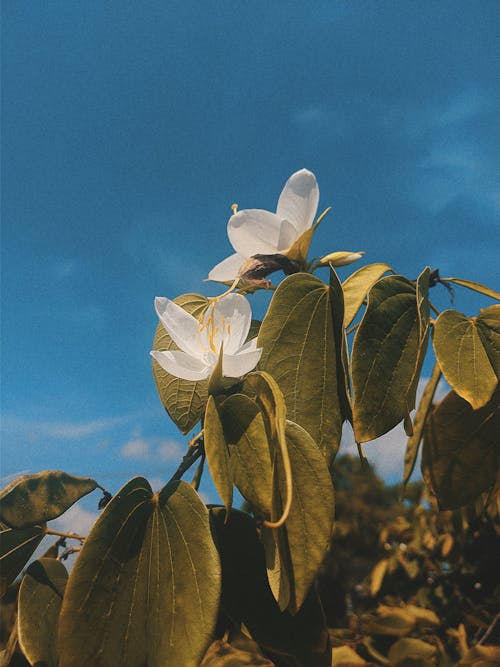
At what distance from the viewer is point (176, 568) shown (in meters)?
0.38

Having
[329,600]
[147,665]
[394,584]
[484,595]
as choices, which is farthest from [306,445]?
[329,600]

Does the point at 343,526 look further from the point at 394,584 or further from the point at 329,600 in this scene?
the point at 329,600

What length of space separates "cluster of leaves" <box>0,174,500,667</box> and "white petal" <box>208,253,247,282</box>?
6cm

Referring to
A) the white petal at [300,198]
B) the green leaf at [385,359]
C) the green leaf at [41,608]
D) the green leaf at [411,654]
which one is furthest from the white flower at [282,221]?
the green leaf at [411,654]

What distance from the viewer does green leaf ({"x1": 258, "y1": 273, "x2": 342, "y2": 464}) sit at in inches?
15.9

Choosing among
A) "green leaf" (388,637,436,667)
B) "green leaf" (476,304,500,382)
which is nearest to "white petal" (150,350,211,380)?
"green leaf" (476,304,500,382)

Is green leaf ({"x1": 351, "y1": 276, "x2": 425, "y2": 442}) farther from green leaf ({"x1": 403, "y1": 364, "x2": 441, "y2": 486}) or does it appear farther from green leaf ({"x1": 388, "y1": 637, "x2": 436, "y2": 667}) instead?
green leaf ({"x1": 388, "y1": 637, "x2": 436, "y2": 667})

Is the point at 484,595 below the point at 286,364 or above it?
below

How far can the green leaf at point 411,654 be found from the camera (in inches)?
34.4

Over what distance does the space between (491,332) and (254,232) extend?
0.21m

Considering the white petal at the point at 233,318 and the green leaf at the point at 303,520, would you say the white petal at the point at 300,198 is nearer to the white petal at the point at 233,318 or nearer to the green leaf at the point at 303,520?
the white petal at the point at 233,318

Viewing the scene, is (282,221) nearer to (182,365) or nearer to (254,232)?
(254,232)

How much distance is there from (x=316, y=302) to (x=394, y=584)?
7.22 feet

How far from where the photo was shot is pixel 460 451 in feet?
1.61
